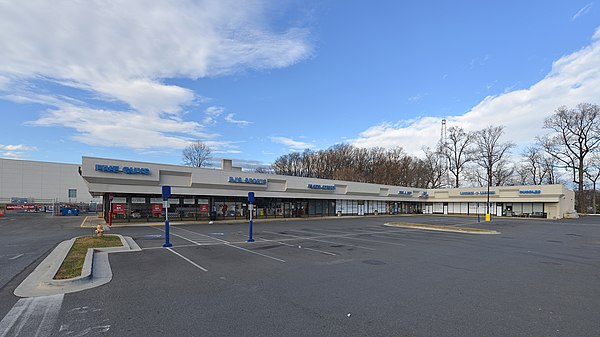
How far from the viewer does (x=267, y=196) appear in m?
39.3

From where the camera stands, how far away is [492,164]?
71.1 m

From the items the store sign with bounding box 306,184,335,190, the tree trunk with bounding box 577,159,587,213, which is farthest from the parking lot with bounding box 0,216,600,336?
the tree trunk with bounding box 577,159,587,213

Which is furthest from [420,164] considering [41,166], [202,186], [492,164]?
[41,166]

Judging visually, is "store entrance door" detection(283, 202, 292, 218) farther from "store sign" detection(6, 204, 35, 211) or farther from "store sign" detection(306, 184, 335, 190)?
"store sign" detection(6, 204, 35, 211)

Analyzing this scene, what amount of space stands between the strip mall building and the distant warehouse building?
1726 inches

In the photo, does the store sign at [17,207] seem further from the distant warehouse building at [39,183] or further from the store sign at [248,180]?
the store sign at [248,180]

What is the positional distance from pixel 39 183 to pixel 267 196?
68.5 meters

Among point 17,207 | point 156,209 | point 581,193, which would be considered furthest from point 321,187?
point 581,193

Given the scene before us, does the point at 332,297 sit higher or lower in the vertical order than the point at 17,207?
higher

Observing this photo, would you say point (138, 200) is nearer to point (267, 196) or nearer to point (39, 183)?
point (267, 196)

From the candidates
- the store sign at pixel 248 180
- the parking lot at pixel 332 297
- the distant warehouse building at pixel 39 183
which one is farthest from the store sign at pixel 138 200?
the distant warehouse building at pixel 39 183

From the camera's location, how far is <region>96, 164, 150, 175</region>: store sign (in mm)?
27203

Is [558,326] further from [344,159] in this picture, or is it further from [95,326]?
[344,159]

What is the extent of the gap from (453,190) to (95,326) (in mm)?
66955
